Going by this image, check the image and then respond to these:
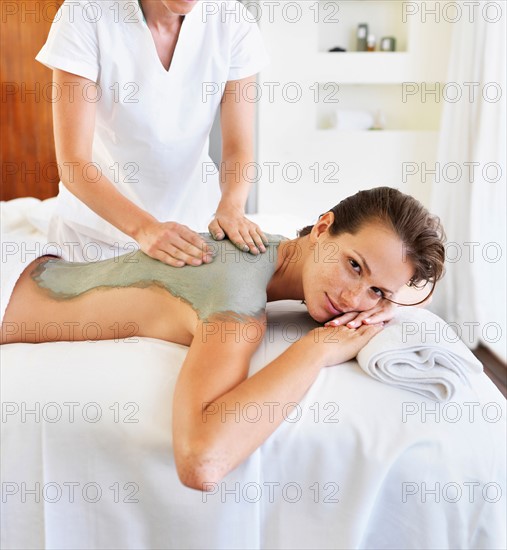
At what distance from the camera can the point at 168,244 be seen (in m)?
1.49

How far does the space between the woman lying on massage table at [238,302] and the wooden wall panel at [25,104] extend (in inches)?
117

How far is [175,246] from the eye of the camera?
58.7 inches

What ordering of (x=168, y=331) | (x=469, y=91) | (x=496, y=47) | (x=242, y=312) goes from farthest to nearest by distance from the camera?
(x=469, y=91), (x=496, y=47), (x=168, y=331), (x=242, y=312)

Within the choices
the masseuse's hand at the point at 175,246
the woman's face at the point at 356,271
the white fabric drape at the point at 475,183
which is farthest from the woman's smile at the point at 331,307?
the white fabric drape at the point at 475,183

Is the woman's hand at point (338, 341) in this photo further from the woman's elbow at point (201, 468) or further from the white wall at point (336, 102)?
the white wall at point (336, 102)

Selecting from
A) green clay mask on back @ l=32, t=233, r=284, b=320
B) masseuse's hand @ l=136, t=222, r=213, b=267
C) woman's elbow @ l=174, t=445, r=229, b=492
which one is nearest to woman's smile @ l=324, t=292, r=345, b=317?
green clay mask on back @ l=32, t=233, r=284, b=320

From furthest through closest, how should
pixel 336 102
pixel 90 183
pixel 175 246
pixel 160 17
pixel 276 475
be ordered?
pixel 336 102
pixel 160 17
pixel 90 183
pixel 175 246
pixel 276 475

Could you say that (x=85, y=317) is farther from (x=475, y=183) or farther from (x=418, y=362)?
(x=475, y=183)

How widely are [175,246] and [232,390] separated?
41cm

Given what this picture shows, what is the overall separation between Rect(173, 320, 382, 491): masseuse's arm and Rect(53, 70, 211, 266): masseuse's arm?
0.27m

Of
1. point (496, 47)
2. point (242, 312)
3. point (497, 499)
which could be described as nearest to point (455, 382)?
point (497, 499)

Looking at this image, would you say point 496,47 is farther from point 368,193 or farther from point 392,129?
point 368,193

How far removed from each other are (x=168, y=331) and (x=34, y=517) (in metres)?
0.43

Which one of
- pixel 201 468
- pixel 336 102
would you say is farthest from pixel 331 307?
pixel 336 102
